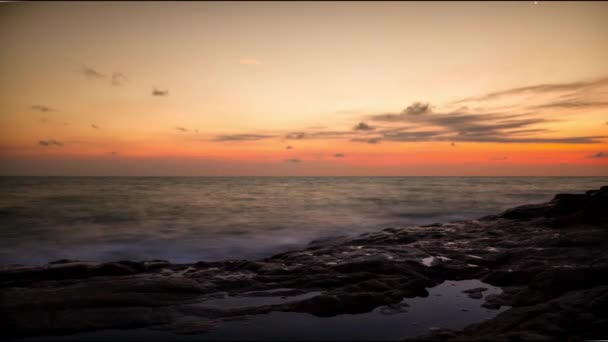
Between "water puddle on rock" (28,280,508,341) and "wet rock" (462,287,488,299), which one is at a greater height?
"wet rock" (462,287,488,299)

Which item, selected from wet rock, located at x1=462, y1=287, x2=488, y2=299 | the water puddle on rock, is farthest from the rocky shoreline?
the water puddle on rock

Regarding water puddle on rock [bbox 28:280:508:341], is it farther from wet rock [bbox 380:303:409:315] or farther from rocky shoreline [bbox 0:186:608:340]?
rocky shoreline [bbox 0:186:608:340]

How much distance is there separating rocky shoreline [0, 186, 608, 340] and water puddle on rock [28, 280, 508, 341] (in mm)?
146

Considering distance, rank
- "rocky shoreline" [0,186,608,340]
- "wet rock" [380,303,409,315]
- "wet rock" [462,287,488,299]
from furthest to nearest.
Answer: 1. "wet rock" [462,287,488,299]
2. "wet rock" [380,303,409,315]
3. "rocky shoreline" [0,186,608,340]

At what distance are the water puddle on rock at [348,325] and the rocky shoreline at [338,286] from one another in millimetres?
146

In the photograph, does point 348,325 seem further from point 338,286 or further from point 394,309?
point 338,286

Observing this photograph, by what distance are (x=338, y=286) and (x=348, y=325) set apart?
4.42 feet

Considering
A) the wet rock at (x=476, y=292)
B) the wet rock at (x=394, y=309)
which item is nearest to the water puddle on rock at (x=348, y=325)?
the wet rock at (x=394, y=309)

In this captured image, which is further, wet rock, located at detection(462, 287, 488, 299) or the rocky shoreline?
wet rock, located at detection(462, 287, 488, 299)

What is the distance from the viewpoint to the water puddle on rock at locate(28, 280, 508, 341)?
13.8 ft

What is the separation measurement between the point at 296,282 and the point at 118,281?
9.72ft

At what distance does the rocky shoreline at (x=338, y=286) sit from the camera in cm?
416

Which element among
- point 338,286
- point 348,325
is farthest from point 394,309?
point 338,286

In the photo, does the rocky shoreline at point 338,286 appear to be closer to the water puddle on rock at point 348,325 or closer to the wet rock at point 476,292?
the wet rock at point 476,292
